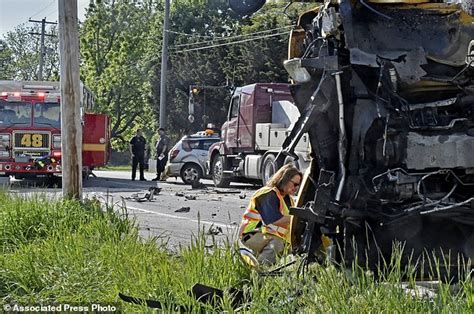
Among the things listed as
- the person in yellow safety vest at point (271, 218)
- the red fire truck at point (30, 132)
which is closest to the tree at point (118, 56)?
the red fire truck at point (30, 132)

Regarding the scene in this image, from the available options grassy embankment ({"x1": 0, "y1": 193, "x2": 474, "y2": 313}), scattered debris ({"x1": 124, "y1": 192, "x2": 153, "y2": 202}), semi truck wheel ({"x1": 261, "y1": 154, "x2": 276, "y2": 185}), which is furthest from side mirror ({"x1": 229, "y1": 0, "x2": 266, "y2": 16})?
semi truck wheel ({"x1": 261, "y1": 154, "x2": 276, "y2": 185})

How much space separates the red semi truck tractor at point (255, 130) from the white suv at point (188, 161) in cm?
281

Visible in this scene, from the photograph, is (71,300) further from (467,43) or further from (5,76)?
(5,76)

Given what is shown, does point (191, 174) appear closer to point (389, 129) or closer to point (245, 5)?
point (245, 5)

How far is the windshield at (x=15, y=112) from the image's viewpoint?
22.4 m

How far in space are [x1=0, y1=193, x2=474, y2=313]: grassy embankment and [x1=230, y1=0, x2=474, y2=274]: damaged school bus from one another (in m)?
0.57

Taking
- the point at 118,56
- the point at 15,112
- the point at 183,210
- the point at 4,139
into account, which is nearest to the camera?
the point at 183,210

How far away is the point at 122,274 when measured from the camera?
559cm

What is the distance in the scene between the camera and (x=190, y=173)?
85.1 ft

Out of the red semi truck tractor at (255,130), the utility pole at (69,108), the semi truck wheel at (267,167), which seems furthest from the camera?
the red semi truck tractor at (255,130)

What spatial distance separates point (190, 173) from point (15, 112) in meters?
6.20

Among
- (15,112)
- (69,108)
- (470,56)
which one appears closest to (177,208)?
(69,108)

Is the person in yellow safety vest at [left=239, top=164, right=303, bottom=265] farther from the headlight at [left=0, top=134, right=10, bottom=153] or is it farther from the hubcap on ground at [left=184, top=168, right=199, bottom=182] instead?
the hubcap on ground at [left=184, top=168, right=199, bottom=182]

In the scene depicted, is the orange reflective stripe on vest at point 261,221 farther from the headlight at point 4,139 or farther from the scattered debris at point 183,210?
the headlight at point 4,139
